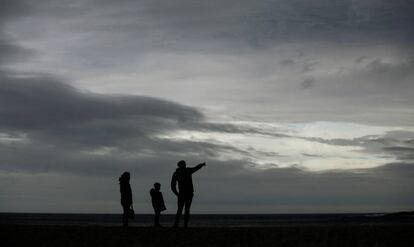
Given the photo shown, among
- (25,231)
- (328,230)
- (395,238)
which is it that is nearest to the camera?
(395,238)

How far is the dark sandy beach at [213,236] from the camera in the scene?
1479 cm

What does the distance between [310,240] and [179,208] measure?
560cm

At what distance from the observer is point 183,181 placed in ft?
61.9

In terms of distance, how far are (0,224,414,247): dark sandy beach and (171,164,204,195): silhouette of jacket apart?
160 centimetres

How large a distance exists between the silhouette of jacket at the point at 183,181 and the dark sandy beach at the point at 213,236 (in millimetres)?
1595

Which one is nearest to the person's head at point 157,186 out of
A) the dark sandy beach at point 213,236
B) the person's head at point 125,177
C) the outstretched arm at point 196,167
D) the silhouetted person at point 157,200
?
the silhouetted person at point 157,200

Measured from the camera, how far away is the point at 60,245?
16.6 m

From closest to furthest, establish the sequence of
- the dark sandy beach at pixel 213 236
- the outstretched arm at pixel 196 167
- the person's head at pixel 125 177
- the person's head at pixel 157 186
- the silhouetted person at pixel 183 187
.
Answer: the dark sandy beach at pixel 213 236 → the outstretched arm at pixel 196 167 → the silhouetted person at pixel 183 187 → the person's head at pixel 125 177 → the person's head at pixel 157 186

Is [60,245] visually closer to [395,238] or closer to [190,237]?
[190,237]

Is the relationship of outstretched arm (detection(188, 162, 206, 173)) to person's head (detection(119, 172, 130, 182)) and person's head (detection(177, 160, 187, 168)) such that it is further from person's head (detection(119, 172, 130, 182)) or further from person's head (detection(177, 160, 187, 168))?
person's head (detection(119, 172, 130, 182))

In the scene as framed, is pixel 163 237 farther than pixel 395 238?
Yes

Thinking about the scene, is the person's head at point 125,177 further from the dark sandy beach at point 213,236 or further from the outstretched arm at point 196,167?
the outstretched arm at point 196,167

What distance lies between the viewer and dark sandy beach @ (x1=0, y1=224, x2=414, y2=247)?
48.5 feet

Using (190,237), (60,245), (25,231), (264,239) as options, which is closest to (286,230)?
(264,239)
